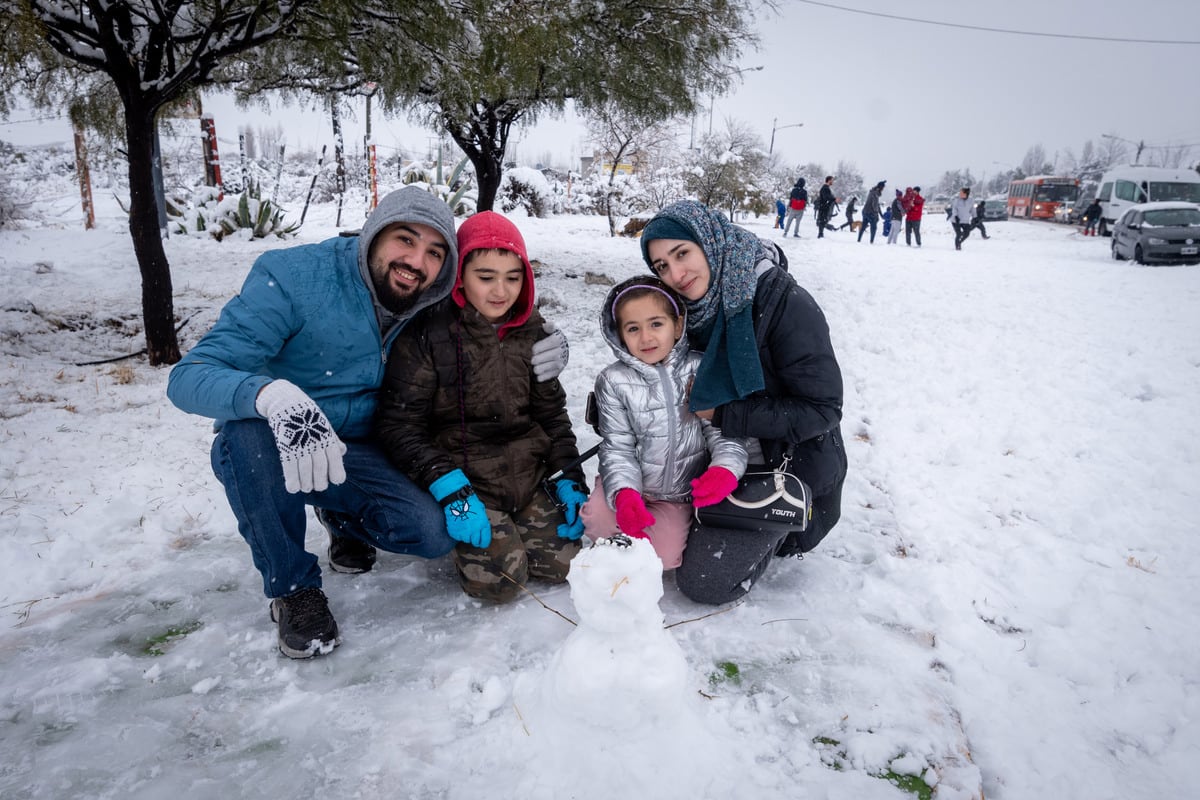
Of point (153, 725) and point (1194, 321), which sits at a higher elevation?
point (1194, 321)

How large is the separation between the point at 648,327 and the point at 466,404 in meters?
0.78

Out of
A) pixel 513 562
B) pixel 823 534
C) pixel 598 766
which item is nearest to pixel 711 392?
pixel 823 534

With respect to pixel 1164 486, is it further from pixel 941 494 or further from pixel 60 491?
pixel 60 491

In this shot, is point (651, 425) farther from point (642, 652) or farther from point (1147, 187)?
point (1147, 187)

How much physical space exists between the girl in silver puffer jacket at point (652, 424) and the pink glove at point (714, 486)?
4 centimetres

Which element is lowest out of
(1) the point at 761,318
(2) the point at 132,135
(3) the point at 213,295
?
(3) the point at 213,295

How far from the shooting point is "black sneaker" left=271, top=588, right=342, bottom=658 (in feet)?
6.58

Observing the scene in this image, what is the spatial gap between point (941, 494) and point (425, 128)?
6476 mm

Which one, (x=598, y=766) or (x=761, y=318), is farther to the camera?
(x=761, y=318)

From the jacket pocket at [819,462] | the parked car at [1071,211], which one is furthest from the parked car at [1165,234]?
the parked car at [1071,211]

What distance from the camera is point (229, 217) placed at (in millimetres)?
10195

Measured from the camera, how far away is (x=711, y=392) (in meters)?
2.31

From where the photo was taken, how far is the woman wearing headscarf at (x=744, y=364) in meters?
2.28

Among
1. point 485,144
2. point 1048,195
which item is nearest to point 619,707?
point 485,144
